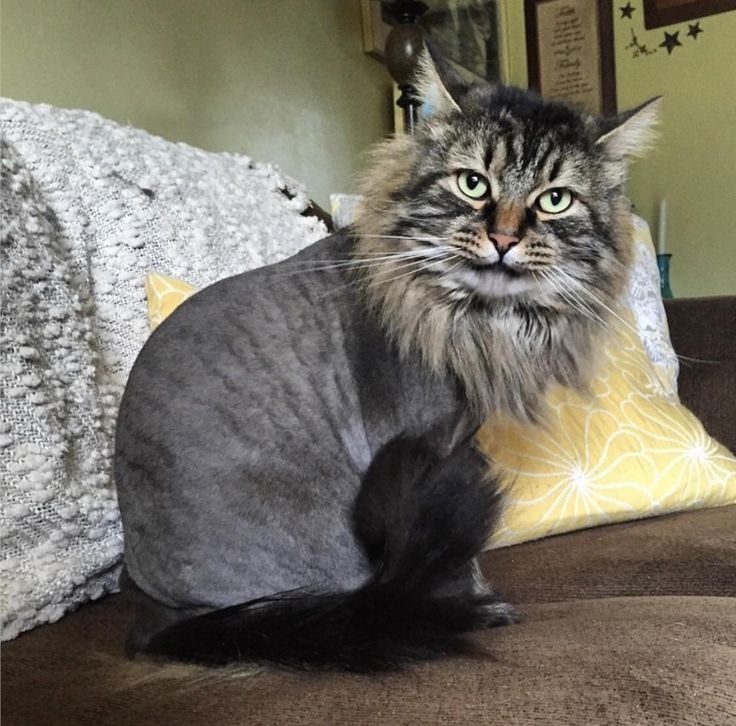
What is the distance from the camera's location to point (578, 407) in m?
1.21

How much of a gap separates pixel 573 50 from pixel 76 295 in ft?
8.17

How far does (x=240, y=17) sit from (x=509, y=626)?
1577mm

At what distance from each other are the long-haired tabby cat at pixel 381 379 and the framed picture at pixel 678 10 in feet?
6.68

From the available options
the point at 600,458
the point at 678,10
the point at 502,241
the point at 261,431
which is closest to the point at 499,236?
the point at 502,241

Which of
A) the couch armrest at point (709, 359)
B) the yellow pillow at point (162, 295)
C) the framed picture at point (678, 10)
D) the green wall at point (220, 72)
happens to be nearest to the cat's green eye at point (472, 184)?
the yellow pillow at point (162, 295)

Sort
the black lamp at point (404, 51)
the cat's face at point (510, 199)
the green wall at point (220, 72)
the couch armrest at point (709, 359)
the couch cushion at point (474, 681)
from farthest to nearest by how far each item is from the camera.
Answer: the black lamp at point (404, 51)
the couch armrest at point (709, 359)
the green wall at point (220, 72)
the cat's face at point (510, 199)
the couch cushion at point (474, 681)

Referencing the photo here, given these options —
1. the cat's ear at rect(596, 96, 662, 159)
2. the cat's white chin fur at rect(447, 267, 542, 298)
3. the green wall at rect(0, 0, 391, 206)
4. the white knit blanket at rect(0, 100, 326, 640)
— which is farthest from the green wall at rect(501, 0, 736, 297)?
the cat's white chin fur at rect(447, 267, 542, 298)

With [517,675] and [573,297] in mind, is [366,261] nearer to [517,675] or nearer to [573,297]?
[573,297]

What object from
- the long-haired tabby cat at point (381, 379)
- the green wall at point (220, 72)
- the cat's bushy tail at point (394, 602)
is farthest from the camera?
the green wall at point (220, 72)

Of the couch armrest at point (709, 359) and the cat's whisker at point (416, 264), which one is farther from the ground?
the cat's whisker at point (416, 264)

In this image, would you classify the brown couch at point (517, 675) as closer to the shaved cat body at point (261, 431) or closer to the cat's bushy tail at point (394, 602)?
the cat's bushy tail at point (394, 602)

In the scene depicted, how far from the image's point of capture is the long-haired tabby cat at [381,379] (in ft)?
2.58

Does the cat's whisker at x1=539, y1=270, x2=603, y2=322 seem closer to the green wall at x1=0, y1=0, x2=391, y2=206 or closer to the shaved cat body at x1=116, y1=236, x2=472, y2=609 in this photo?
the shaved cat body at x1=116, y1=236, x2=472, y2=609

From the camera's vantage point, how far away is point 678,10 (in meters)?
2.68
